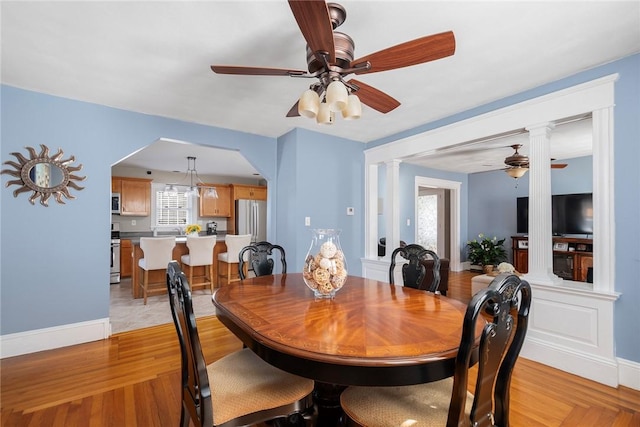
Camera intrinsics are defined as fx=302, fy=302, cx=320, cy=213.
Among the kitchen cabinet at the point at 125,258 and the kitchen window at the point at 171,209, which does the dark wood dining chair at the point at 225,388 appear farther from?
the kitchen window at the point at 171,209

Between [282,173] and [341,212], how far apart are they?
3.19ft

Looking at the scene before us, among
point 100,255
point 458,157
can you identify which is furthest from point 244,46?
point 458,157

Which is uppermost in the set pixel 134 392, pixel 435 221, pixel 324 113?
pixel 324 113

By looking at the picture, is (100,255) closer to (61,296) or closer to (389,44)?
(61,296)

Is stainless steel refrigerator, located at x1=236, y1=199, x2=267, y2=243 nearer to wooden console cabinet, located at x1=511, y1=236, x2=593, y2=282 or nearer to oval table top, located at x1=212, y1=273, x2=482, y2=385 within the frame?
oval table top, located at x1=212, y1=273, x2=482, y2=385

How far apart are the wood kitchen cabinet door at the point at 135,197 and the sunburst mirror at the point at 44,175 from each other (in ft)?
11.9

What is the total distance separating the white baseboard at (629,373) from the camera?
211 centimetres

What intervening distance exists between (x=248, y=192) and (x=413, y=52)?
679cm

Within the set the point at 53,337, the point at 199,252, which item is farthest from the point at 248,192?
the point at 53,337

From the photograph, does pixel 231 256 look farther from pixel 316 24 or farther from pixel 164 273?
pixel 316 24

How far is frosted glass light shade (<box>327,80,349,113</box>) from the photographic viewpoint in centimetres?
147

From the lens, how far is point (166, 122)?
342 cm

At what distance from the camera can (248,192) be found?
783 centimetres

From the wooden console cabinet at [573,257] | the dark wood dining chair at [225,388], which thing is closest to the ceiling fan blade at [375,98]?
the dark wood dining chair at [225,388]
